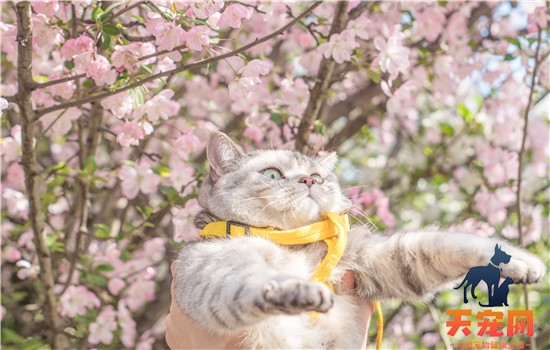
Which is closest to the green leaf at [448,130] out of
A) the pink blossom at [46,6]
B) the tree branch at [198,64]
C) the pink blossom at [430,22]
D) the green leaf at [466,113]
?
the green leaf at [466,113]

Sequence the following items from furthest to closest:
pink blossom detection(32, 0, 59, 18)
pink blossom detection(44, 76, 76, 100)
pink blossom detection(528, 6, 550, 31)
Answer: pink blossom detection(528, 6, 550, 31)
pink blossom detection(44, 76, 76, 100)
pink blossom detection(32, 0, 59, 18)

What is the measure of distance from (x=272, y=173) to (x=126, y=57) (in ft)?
2.38

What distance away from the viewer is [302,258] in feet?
6.45

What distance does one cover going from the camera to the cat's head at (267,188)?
2045mm

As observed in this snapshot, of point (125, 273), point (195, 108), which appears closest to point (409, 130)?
point (195, 108)

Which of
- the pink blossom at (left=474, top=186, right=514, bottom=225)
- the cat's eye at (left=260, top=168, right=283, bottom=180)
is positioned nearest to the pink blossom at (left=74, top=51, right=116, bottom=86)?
the cat's eye at (left=260, top=168, right=283, bottom=180)

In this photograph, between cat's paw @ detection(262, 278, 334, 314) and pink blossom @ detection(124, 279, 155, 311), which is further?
pink blossom @ detection(124, 279, 155, 311)

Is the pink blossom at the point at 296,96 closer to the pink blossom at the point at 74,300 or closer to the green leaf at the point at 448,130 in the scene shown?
the pink blossom at the point at 74,300

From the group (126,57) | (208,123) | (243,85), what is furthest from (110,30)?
(208,123)

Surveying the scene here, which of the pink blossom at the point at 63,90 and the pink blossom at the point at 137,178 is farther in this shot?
the pink blossom at the point at 137,178

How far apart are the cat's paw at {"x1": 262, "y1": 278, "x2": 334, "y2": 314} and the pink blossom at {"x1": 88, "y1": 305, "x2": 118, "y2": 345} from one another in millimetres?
2286

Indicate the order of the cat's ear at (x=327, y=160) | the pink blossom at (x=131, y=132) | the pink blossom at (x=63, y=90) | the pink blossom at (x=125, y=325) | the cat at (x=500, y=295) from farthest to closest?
the pink blossom at (x=125, y=325), the pink blossom at (x=63, y=90), the pink blossom at (x=131, y=132), the cat's ear at (x=327, y=160), the cat at (x=500, y=295)

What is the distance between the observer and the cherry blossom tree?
2.35 metres

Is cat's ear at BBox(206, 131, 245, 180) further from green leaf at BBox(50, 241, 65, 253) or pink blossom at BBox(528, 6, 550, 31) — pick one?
pink blossom at BBox(528, 6, 550, 31)
